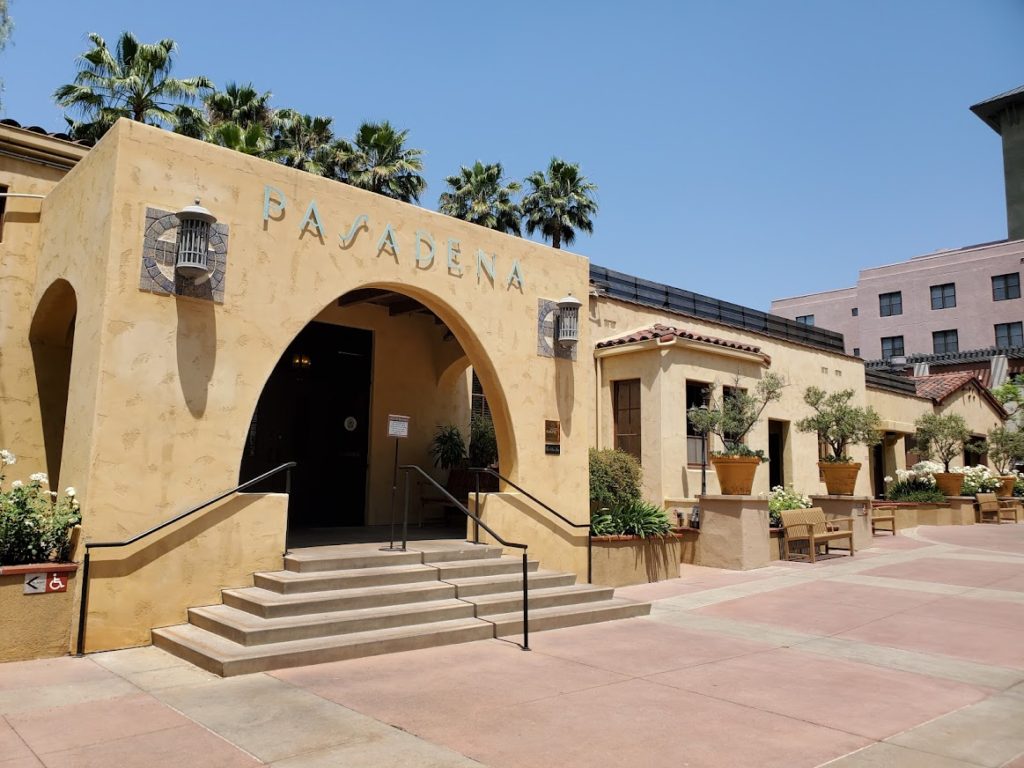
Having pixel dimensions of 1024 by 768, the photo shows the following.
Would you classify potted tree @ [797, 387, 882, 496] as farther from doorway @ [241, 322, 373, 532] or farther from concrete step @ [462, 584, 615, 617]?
doorway @ [241, 322, 373, 532]

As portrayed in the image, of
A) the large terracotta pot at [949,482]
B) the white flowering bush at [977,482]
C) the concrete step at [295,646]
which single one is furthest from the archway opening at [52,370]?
the white flowering bush at [977,482]

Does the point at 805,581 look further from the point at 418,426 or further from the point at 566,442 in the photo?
the point at 418,426

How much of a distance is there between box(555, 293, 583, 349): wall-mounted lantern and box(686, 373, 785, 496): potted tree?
151 inches

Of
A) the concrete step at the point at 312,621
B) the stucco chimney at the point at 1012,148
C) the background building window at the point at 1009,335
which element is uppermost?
the stucco chimney at the point at 1012,148

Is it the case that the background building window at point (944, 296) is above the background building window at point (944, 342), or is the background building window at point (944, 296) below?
above

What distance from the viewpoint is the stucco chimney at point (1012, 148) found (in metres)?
48.5

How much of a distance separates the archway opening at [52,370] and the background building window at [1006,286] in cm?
4431

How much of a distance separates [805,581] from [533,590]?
5.10m

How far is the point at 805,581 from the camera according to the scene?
11203mm

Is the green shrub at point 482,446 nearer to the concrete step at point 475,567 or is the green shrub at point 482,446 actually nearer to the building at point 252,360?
the building at point 252,360

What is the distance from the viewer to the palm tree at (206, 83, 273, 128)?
23953mm

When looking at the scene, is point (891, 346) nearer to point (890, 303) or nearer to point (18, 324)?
point (890, 303)

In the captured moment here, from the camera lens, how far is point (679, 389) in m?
13.7

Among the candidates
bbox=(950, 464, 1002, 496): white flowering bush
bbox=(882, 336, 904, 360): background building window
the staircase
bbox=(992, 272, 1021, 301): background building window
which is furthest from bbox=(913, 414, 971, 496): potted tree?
bbox=(882, 336, 904, 360): background building window
